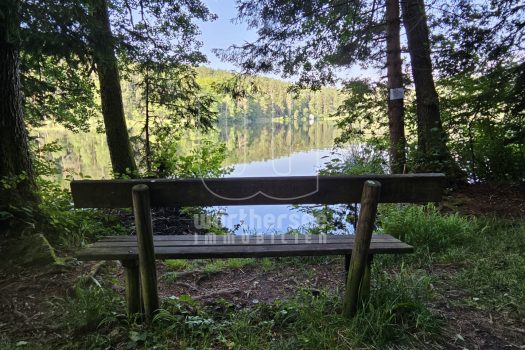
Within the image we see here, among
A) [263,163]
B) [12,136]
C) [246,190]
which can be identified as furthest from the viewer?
[263,163]

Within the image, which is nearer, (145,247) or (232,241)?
(145,247)

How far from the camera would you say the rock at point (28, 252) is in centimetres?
321

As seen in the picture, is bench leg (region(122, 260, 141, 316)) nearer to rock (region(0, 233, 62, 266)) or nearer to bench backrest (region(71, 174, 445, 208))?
bench backrest (region(71, 174, 445, 208))

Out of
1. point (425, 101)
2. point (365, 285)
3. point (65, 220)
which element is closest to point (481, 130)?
point (425, 101)

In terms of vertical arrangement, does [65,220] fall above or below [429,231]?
above

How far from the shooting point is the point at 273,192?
6.69 feet

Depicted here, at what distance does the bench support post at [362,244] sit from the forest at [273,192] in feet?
0.04

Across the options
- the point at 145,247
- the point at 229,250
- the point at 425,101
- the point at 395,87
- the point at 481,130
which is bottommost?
the point at 229,250

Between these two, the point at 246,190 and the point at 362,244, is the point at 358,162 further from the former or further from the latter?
the point at 246,190

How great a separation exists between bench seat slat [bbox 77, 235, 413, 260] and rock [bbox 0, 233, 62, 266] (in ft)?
4.23

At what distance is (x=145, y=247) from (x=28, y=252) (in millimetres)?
1918

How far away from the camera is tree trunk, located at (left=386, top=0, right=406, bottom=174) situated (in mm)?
6977

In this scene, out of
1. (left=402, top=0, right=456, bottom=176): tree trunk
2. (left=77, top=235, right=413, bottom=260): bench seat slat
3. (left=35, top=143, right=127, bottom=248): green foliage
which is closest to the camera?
(left=77, top=235, right=413, bottom=260): bench seat slat

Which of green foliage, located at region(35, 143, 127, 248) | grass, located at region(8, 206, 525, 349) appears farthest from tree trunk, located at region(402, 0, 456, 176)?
green foliage, located at region(35, 143, 127, 248)
